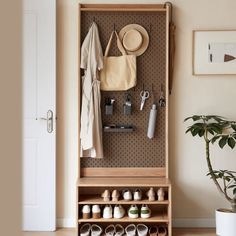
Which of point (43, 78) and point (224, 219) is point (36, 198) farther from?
point (224, 219)

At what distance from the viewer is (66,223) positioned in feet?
11.7

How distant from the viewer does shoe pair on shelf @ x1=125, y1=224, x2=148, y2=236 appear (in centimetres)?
320

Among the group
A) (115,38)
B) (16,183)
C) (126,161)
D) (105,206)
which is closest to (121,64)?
(115,38)

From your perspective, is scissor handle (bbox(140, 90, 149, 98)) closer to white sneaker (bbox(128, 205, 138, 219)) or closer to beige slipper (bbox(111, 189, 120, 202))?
beige slipper (bbox(111, 189, 120, 202))

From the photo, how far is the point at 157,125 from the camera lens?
3.46 m

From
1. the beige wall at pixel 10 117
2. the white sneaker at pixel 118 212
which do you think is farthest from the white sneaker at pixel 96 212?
the beige wall at pixel 10 117

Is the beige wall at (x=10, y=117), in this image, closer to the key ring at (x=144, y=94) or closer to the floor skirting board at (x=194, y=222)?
the key ring at (x=144, y=94)

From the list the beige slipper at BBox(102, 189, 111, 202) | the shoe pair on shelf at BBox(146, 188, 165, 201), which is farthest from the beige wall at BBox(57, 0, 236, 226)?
the beige slipper at BBox(102, 189, 111, 202)

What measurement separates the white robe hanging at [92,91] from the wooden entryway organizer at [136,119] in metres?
0.08

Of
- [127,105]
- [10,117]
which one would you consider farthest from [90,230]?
[10,117]

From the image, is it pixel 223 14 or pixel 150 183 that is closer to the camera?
pixel 150 183

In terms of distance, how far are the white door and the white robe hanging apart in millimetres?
289

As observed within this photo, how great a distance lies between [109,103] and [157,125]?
48 cm

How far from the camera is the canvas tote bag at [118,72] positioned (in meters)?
3.38
